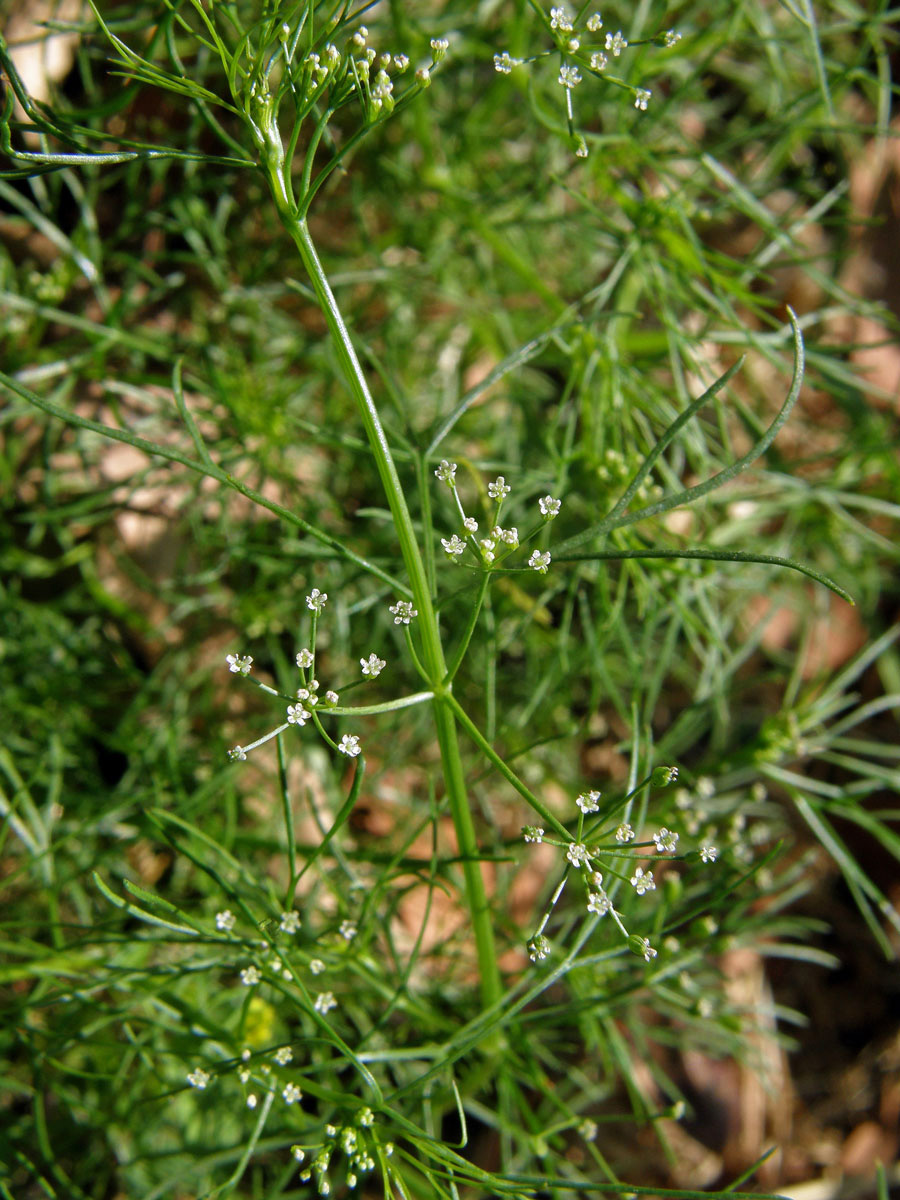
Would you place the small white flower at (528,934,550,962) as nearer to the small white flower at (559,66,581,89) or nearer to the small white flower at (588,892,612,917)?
the small white flower at (588,892,612,917)

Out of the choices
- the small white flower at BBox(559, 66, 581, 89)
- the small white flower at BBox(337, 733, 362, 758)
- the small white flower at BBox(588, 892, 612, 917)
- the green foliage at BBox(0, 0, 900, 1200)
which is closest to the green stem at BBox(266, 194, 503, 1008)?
the green foliage at BBox(0, 0, 900, 1200)

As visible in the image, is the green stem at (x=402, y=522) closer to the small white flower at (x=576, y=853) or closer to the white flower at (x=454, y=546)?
the white flower at (x=454, y=546)

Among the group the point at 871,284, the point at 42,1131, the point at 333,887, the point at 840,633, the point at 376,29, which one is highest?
the point at 871,284

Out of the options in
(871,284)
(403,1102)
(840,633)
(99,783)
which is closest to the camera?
(403,1102)

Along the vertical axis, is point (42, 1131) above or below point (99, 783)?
below

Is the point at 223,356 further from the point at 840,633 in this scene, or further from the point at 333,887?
the point at 840,633

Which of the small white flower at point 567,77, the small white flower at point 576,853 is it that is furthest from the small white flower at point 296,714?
the small white flower at point 567,77

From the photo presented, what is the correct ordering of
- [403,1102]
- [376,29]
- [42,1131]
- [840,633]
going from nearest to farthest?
1. [42,1131]
2. [403,1102]
3. [376,29]
4. [840,633]

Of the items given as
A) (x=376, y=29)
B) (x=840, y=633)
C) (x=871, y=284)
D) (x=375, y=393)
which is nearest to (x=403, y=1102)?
(x=375, y=393)
